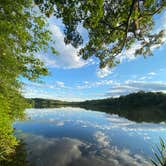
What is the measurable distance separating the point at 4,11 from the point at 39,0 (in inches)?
68.8

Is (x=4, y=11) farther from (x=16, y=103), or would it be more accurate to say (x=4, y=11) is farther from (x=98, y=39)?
(x=16, y=103)

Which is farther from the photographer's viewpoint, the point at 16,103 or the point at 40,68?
the point at 16,103

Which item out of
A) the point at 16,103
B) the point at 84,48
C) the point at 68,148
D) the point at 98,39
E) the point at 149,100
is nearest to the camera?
the point at 98,39

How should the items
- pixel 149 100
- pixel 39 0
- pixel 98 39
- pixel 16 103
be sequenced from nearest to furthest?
pixel 39 0
pixel 98 39
pixel 16 103
pixel 149 100

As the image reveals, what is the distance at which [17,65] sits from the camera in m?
9.63

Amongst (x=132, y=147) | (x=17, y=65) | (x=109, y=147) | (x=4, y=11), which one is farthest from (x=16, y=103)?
(x=132, y=147)

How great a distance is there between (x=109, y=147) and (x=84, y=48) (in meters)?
9.82

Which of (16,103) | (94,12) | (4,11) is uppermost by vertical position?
(4,11)

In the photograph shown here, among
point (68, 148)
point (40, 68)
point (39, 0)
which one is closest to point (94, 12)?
point (39, 0)

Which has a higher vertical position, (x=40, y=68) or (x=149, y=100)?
(x=149, y=100)

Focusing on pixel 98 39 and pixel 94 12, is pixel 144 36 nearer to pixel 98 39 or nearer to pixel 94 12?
pixel 98 39

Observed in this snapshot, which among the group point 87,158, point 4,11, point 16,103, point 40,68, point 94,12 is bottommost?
point 87,158

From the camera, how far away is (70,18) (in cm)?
978

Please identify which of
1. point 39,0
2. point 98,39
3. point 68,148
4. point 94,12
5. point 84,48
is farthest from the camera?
point 68,148
